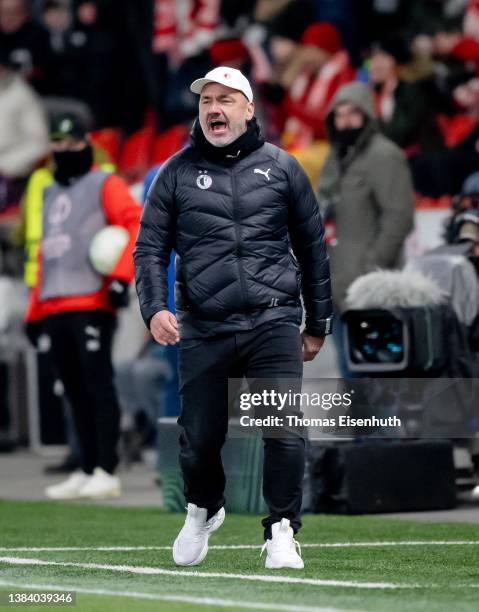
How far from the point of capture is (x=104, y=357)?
12.0m

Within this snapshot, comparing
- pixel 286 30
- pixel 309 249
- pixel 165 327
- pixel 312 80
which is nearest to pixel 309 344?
pixel 309 249

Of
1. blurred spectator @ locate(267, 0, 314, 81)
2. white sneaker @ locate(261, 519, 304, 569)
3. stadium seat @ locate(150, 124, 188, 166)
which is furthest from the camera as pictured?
stadium seat @ locate(150, 124, 188, 166)

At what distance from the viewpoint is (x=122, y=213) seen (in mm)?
11969

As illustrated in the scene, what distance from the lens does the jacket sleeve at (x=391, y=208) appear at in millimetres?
12188

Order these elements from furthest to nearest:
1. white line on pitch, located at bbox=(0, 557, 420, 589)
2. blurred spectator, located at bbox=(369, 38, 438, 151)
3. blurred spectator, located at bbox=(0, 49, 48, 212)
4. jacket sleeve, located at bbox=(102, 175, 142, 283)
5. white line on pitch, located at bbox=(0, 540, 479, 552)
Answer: blurred spectator, located at bbox=(0, 49, 48, 212)
blurred spectator, located at bbox=(369, 38, 438, 151)
jacket sleeve, located at bbox=(102, 175, 142, 283)
white line on pitch, located at bbox=(0, 540, 479, 552)
white line on pitch, located at bbox=(0, 557, 420, 589)

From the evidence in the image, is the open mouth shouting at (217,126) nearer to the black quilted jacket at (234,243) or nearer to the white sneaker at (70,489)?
the black quilted jacket at (234,243)

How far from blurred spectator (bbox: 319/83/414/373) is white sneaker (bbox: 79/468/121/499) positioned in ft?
5.34

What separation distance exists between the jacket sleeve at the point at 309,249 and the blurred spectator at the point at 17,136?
33.9 feet

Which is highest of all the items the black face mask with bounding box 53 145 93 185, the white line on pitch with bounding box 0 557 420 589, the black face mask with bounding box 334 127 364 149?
the black face mask with bounding box 334 127 364 149

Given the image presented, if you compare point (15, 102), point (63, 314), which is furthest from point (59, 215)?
point (15, 102)

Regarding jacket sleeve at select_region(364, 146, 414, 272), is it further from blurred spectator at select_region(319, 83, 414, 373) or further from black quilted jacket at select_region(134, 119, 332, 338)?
black quilted jacket at select_region(134, 119, 332, 338)

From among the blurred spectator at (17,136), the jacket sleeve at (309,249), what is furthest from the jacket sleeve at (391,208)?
the blurred spectator at (17,136)

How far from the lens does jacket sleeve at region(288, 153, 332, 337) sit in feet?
25.6

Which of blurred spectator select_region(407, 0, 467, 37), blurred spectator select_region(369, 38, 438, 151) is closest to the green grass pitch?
blurred spectator select_region(369, 38, 438, 151)
